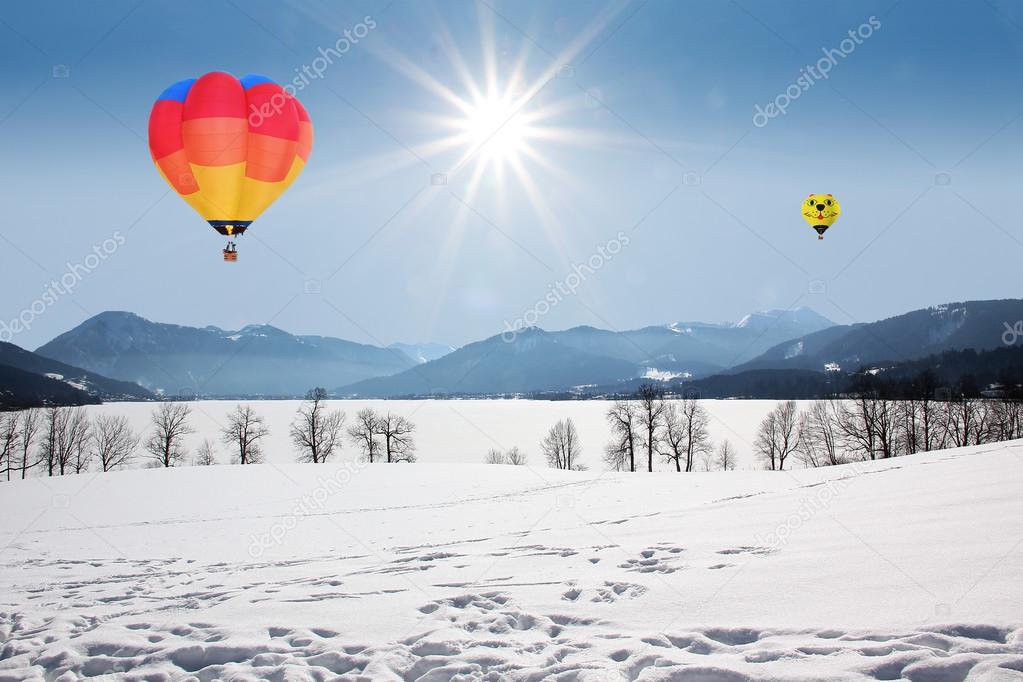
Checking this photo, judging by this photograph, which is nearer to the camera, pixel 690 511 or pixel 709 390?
pixel 690 511

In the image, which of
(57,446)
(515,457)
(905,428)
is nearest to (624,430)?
(515,457)

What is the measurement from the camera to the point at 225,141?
17031 millimetres

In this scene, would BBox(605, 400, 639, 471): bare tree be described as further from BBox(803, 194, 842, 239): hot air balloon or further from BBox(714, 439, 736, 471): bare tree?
BBox(803, 194, 842, 239): hot air balloon

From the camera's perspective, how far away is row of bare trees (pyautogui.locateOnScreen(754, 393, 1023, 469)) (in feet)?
158

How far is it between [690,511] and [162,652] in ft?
36.0

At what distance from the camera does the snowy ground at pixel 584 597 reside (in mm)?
4984

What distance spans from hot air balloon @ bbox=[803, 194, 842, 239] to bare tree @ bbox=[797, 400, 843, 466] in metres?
25.2

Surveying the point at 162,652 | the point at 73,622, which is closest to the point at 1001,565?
the point at 162,652

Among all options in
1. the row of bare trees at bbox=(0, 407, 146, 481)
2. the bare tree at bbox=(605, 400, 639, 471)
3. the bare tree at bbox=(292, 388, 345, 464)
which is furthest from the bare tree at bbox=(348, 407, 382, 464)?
the bare tree at bbox=(605, 400, 639, 471)

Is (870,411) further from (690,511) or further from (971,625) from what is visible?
(971,625)

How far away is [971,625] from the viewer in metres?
4.69

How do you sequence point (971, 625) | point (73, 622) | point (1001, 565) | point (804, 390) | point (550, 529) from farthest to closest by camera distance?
point (804, 390)
point (550, 529)
point (73, 622)
point (1001, 565)
point (971, 625)

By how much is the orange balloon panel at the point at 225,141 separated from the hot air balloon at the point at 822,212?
3335cm

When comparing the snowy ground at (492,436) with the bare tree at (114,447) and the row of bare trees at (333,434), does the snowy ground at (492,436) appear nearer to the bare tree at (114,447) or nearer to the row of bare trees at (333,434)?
the row of bare trees at (333,434)
